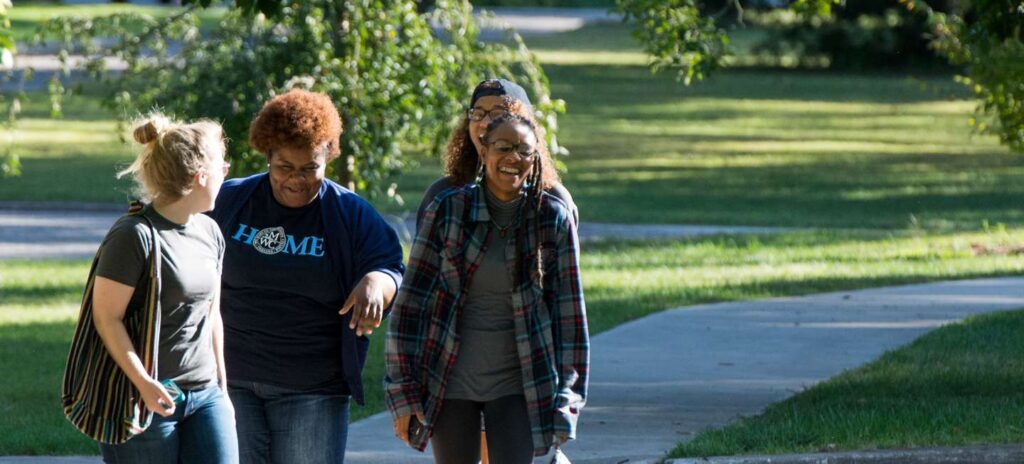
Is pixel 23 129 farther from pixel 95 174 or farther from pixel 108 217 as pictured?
pixel 108 217

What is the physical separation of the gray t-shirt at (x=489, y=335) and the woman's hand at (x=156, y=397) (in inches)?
33.4

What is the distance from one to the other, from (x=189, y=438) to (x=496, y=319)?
897 millimetres

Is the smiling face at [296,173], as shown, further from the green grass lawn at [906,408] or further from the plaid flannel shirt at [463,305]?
the green grass lawn at [906,408]

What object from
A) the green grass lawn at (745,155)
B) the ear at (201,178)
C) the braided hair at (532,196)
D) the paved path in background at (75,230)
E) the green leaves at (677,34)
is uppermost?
the ear at (201,178)

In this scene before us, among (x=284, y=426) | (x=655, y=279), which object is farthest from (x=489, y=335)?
(x=655, y=279)

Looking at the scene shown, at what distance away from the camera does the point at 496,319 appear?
15.4 feet

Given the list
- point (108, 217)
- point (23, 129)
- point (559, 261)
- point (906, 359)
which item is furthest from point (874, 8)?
point (559, 261)

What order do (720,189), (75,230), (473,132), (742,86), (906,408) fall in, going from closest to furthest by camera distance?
(473,132), (906,408), (75,230), (720,189), (742,86)

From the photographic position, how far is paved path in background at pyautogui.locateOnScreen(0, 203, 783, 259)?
1582 cm

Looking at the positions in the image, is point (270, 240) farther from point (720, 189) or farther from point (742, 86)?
point (742, 86)

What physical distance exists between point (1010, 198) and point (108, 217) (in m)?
11.1

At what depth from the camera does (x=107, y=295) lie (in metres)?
4.23

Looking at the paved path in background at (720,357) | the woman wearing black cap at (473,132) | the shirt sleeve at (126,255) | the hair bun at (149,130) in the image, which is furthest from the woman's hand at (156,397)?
the paved path in background at (720,357)

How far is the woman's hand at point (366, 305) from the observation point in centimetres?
466
